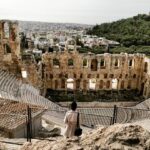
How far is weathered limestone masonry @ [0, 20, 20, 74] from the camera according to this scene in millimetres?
26969

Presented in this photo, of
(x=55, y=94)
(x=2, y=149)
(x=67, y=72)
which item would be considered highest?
(x=2, y=149)

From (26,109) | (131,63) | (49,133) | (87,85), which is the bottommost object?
(87,85)

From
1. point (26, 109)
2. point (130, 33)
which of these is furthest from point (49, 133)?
point (130, 33)

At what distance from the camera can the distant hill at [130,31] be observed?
3103 inches

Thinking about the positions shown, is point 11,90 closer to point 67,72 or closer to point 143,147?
point 67,72

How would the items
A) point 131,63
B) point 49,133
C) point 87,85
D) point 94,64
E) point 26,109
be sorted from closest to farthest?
point 26,109 → point 49,133 → point 87,85 → point 94,64 → point 131,63

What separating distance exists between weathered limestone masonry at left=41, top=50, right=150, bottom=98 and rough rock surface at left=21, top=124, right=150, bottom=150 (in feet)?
101

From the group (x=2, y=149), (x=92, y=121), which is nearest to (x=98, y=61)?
→ (x=92, y=121)

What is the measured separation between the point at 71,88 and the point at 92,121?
1912cm

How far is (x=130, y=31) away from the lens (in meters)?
87.6

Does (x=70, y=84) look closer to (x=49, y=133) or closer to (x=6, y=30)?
(x=6, y=30)

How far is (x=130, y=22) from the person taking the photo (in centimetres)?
9581

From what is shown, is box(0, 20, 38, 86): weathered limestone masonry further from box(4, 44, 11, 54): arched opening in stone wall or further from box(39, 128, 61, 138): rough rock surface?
box(39, 128, 61, 138): rough rock surface

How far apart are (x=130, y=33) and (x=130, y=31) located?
1468 mm
